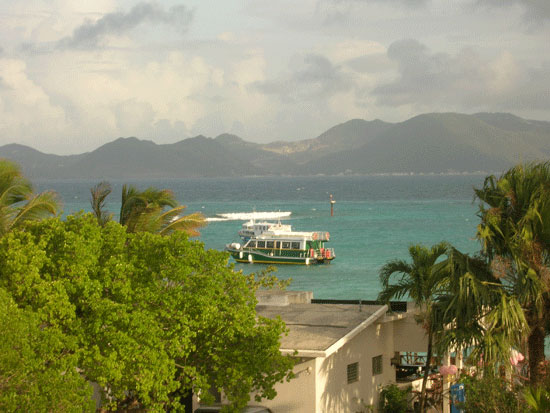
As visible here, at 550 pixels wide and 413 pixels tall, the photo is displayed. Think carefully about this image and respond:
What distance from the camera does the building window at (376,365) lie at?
18859 millimetres

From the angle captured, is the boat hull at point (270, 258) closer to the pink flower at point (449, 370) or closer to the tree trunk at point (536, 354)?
the pink flower at point (449, 370)

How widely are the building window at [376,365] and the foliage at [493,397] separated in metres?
3.67

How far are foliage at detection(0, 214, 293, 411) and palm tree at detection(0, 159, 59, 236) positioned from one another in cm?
262

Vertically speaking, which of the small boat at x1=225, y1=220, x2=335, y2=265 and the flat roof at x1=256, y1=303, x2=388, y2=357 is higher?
the flat roof at x1=256, y1=303, x2=388, y2=357

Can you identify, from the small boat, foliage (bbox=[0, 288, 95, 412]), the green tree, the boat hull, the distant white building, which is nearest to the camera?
foliage (bbox=[0, 288, 95, 412])

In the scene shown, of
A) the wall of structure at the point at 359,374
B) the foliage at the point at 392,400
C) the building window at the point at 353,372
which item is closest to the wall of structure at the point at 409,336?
the wall of structure at the point at 359,374

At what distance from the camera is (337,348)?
52.2ft

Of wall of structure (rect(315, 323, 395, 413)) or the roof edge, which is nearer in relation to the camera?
the roof edge

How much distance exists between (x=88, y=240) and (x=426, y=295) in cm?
783

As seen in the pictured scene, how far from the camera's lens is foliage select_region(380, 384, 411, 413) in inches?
746

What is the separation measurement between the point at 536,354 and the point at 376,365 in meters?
4.78

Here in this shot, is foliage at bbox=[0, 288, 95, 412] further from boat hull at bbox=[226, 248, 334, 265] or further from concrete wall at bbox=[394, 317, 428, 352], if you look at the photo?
boat hull at bbox=[226, 248, 334, 265]

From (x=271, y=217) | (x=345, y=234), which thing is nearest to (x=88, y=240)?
(x=345, y=234)

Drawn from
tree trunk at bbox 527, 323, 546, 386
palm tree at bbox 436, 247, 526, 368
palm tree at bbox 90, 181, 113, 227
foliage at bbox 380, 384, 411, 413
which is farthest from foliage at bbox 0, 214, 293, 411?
palm tree at bbox 90, 181, 113, 227
